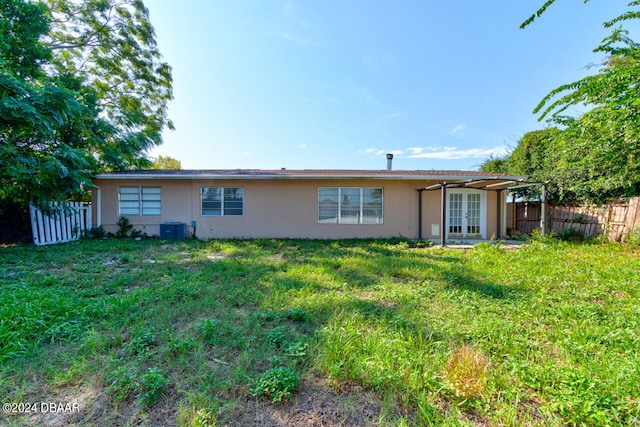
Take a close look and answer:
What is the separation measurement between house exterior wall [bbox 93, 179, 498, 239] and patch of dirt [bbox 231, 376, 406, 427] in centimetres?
730

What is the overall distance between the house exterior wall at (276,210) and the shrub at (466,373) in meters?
7.02

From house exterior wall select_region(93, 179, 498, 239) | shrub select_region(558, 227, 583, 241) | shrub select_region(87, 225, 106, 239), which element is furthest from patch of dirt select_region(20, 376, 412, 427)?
shrub select_region(558, 227, 583, 241)

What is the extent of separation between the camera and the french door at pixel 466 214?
30.2 feet

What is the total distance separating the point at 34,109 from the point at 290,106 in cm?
809

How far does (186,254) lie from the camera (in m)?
6.27

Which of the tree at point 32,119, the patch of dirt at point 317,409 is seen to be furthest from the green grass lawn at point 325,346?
the tree at point 32,119

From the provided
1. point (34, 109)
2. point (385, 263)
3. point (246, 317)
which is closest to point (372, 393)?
point (246, 317)

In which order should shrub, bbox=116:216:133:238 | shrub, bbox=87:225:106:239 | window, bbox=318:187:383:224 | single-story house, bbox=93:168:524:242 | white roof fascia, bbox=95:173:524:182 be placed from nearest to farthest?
white roof fascia, bbox=95:173:524:182 < shrub, bbox=87:225:106:239 < shrub, bbox=116:216:133:238 < single-story house, bbox=93:168:524:242 < window, bbox=318:187:383:224

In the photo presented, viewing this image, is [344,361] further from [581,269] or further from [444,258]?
[581,269]

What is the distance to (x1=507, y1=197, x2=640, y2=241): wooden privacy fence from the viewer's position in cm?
730

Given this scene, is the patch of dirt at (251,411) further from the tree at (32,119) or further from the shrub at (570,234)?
the shrub at (570,234)

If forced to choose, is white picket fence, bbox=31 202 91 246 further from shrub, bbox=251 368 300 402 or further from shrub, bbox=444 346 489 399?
shrub, bbox=444 346 489 399

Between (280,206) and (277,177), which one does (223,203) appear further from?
(277,177)

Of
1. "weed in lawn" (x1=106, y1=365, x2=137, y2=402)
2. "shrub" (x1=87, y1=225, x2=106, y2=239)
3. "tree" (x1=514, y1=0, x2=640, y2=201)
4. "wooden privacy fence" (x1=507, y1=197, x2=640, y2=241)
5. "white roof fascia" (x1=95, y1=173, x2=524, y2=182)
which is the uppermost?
"tree" (x1=514, y1=0, x2=640, y2=201)
